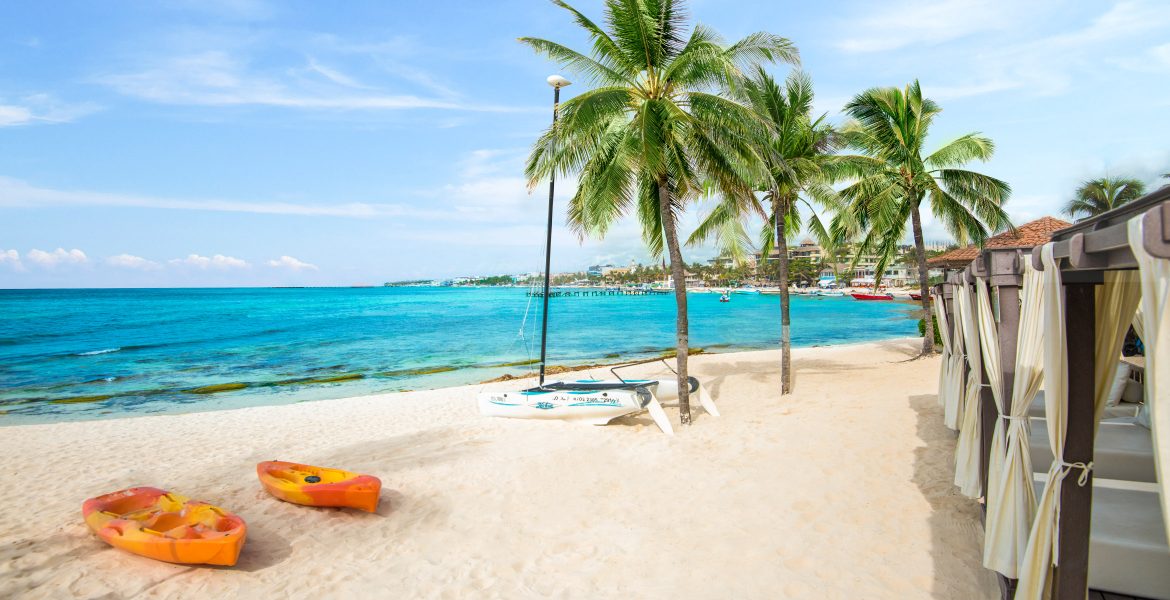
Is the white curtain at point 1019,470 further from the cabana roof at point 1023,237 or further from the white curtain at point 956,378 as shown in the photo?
the cabana roof at point 1023,237

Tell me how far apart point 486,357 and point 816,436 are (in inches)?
737

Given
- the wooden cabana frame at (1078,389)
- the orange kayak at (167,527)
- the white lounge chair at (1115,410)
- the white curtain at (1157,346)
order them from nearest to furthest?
the white curtain at (1157,346) → the wooden cabana frame at (1078,389) → the orange kayak at (167,527) → the white lounge chair at (1115,410)

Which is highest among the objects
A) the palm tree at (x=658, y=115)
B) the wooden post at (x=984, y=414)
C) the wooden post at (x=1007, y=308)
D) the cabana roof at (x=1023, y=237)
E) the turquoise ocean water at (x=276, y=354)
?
the palm tree at (x=658, y=115)

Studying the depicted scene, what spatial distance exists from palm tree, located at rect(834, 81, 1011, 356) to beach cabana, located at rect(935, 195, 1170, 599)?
10416 millimetres

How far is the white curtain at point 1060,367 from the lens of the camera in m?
2.68

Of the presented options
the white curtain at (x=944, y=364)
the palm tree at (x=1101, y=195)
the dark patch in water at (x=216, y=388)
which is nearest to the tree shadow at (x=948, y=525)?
the white curtain at (x=944, y=364)

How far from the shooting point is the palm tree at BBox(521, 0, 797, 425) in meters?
8.77

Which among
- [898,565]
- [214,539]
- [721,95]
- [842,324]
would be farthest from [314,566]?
[842,324]

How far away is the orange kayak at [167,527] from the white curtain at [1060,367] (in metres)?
6.18

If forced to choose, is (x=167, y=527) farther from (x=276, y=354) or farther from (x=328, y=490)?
(x=276, y=354)

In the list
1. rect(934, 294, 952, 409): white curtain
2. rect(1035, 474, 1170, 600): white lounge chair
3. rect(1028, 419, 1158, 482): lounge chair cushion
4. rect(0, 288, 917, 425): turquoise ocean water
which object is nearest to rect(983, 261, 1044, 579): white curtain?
rect(1035, 474, 1170, 600): white lounge chair

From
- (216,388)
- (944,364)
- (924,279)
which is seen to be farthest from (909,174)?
(216,388)

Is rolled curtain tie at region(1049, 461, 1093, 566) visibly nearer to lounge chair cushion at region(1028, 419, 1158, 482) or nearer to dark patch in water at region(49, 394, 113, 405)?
lounge chair cushion at region(1028, 419, 1158, 482)

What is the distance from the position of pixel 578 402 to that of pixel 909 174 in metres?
10.6
